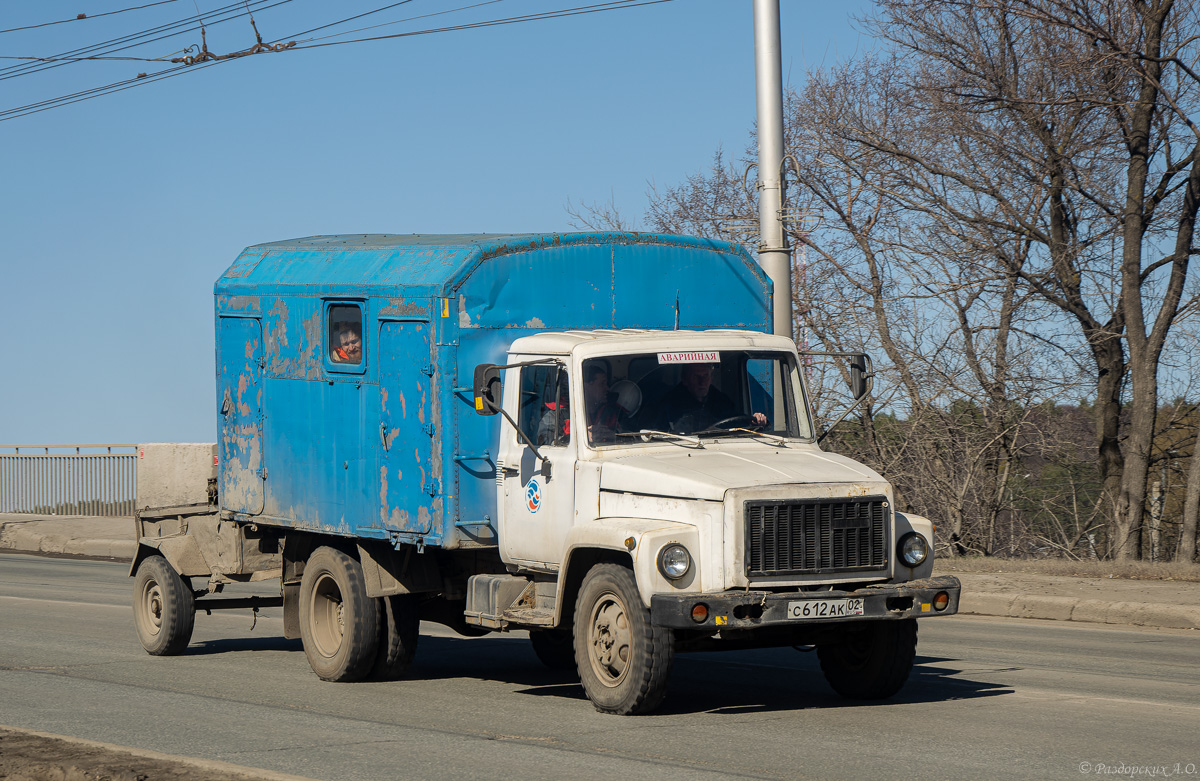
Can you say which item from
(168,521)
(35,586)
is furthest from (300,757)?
(35,586)

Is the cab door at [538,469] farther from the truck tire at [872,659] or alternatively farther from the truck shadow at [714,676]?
the truck tire at [872,659]

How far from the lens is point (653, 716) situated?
8547mm

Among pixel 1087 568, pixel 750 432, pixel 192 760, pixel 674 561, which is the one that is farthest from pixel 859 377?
pixel 1087 568

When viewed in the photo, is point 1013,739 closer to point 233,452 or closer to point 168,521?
point 233,452

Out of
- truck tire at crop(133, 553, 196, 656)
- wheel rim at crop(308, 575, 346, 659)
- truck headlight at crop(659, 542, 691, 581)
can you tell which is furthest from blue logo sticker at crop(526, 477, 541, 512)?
truck tire at crop(133, 553, 196, 656)

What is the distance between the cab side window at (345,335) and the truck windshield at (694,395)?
2.13 metres

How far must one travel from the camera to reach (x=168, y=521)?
12.7m

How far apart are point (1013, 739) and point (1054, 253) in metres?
15.6

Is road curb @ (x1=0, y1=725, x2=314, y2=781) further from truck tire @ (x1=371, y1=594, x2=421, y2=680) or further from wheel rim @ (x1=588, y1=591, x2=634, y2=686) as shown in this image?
truck tire @ (x1=371, y1=594, x2=421, y2=680)

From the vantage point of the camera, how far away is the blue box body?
31.8 ft

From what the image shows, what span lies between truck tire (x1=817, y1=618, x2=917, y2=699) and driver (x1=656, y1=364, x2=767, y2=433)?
60.5 inches

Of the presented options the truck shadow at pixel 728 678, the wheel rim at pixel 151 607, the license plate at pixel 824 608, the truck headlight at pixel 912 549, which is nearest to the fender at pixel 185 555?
the wheel rim at pixel 151 607

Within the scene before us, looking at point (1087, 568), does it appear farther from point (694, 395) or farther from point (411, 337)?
point (411, 337)

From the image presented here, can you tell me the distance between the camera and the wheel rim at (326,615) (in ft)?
35.4
